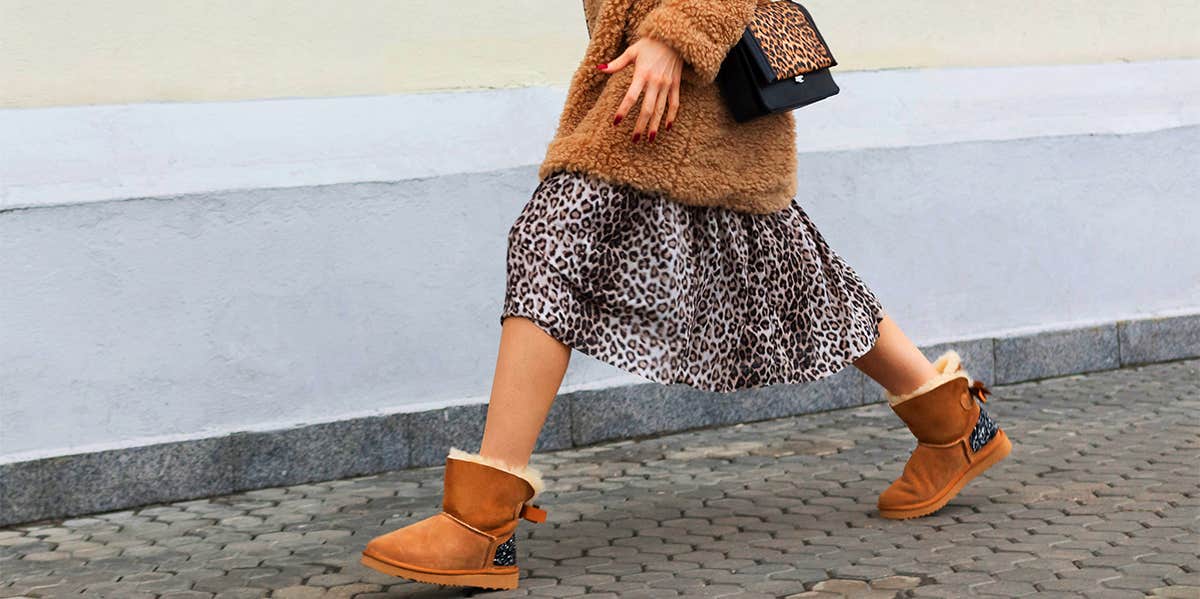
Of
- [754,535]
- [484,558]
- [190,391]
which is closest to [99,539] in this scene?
[190,391]

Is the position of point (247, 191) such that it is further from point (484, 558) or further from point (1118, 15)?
point (1118, 15)

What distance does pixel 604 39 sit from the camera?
12.0 feet

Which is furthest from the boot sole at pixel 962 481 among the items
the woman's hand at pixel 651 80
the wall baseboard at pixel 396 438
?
the wall baseboard at pixel 396 438

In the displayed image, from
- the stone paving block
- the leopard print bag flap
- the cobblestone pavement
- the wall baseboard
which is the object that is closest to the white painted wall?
the wall baseboard

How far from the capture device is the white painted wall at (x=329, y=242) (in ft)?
14.9

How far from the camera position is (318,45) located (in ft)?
16.6

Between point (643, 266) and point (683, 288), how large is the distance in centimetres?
12

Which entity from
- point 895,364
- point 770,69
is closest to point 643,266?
point 770,69

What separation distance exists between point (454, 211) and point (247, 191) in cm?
68

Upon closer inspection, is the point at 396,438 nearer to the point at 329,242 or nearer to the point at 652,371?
the point at 329,242

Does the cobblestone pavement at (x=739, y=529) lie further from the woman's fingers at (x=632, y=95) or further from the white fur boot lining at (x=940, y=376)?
the woman's fingers at (x=632, y=95)

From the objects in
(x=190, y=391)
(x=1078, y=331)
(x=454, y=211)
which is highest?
(x=454, y=211)

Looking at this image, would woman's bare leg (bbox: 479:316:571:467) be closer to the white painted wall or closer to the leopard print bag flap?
the leopard print bag flap

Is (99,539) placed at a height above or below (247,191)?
below
